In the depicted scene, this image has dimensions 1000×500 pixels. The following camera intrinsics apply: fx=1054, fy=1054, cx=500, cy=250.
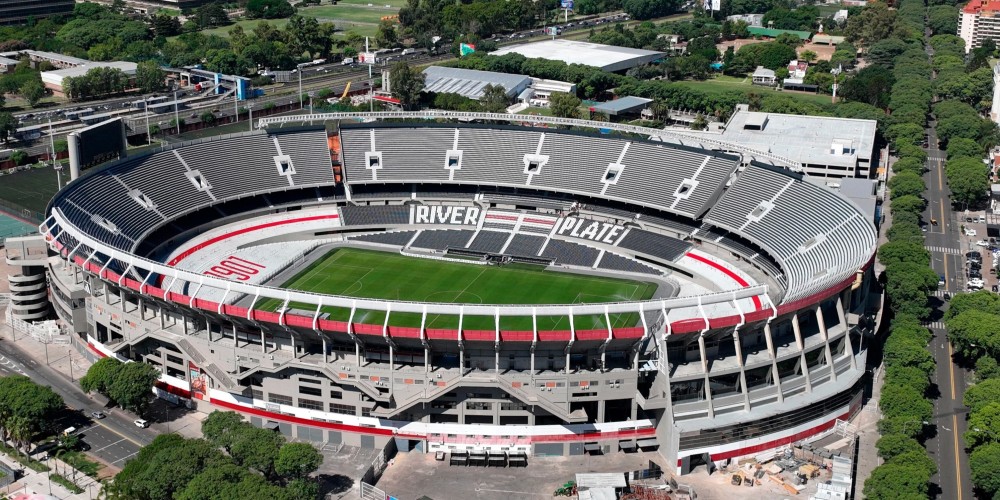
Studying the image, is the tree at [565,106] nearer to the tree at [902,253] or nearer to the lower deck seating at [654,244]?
the lower deck seating at [654,244]

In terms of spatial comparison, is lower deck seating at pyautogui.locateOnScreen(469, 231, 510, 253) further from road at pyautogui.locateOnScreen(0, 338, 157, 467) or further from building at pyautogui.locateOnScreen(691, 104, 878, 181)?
road at pyautogui.locateOnScreen(0, 338, 157, 467)

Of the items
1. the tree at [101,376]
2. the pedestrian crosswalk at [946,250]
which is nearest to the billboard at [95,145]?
the tree at [101,376]

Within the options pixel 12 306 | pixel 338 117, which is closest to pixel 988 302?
pixel 338 117

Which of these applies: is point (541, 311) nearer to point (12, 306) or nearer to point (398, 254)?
point (398, 254)

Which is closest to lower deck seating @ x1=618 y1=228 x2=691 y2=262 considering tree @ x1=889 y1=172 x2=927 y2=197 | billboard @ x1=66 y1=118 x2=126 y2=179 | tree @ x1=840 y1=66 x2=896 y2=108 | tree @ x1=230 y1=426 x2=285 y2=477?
tree @ x1=889 y1=172 x2=927 y2=197

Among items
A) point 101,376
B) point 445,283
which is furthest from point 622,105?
point 101,376

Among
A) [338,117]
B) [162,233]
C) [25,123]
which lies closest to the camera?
[162,233]

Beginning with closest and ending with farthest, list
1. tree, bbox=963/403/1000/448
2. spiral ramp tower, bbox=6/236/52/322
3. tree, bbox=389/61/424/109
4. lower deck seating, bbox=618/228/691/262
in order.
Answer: tree, bbox=963/403/1000/448 < spiral ramp tower, bbox=6/236/52/322 < lower deck seating, bbox=618/228/691/262 < tree, bbox=389/61/424/109
